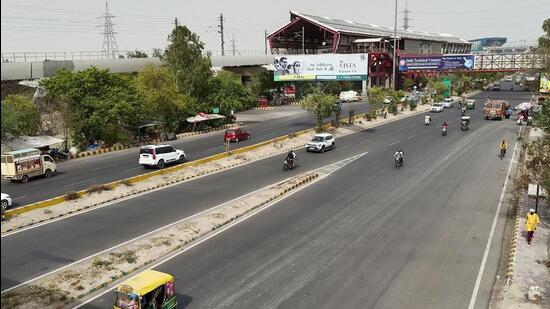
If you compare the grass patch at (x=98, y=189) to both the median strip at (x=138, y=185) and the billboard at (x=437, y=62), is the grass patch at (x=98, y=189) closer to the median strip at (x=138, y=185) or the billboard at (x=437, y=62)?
the median strip at (x=138, y=185)

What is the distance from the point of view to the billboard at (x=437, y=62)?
80562 mm

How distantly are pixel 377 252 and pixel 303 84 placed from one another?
→ 265 feet

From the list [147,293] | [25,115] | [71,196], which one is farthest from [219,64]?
[147,293]

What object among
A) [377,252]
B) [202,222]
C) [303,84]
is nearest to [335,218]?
[377,252]

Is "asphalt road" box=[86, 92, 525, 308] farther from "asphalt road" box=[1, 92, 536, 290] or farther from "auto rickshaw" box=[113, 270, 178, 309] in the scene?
"asphalt road" box=[1, 92, 536, 290]

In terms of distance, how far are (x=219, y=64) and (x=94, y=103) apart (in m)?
50.6

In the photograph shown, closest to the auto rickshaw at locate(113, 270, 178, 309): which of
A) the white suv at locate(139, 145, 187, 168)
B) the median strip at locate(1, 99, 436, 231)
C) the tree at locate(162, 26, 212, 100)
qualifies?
the median strip at locate(1, 99, 436, 231)

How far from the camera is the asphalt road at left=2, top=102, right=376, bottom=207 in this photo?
2967 centimetres

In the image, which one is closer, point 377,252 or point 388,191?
point 377,252

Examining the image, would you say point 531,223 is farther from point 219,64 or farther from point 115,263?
point 219,64

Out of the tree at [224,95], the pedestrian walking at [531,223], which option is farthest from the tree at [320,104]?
the pedestrian walking at [531,223]

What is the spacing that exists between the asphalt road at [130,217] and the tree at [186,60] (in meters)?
22.4

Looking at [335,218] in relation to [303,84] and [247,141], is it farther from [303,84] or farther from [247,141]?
[303,84]

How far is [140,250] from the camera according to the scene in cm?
1925
